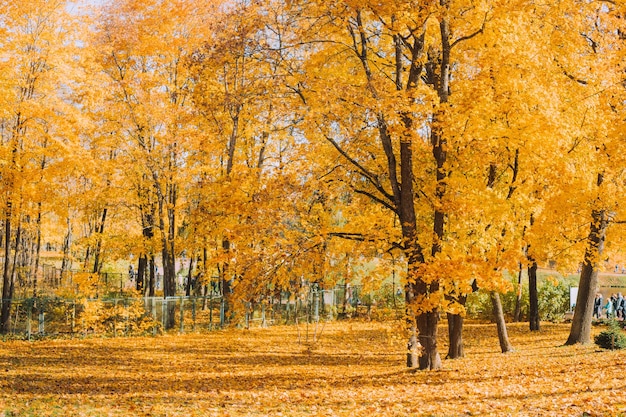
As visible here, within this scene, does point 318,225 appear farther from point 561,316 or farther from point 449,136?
point 561,316

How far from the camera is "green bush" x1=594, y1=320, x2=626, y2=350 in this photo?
16250mm

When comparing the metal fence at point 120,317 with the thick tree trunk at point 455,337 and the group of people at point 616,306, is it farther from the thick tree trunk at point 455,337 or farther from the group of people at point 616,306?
the group of people at point 616,306

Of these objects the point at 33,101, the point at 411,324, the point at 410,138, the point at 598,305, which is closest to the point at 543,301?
the point at 598,305

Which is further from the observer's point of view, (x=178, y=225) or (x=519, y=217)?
(x=178, y=225)

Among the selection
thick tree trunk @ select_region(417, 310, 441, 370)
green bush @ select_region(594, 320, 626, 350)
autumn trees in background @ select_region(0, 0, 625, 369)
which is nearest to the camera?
autumn trees in background @ select_region(0, 0, 625, 369)

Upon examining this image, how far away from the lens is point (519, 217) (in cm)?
1473

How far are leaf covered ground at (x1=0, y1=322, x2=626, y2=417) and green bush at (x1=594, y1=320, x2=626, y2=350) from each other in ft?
1.03

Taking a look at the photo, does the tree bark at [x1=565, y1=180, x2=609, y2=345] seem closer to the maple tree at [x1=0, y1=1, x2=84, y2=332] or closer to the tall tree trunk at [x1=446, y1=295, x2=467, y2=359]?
the tall tree trunk at [x1=446, y1=295, x2=467, y2=359]

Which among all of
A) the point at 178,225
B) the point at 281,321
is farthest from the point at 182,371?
the point at 178,225

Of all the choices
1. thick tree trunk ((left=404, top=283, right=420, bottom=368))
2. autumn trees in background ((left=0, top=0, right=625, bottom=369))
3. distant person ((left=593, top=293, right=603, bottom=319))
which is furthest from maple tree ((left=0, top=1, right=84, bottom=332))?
distant person ((left=593, top=293, right=603, bottom=319))

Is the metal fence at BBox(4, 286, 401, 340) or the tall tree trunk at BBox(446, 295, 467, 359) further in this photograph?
the metal fence at BBox(4, 286, 401, 340)

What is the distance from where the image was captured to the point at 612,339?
16.3 metres

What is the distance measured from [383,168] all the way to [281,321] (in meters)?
14.8

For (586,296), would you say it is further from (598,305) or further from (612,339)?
(598,305)
